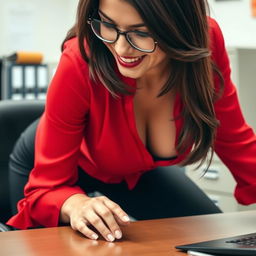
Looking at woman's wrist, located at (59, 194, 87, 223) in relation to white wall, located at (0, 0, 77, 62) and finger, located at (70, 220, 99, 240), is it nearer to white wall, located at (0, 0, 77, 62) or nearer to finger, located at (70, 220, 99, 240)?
finger, located at (70, 220, 99, 240)

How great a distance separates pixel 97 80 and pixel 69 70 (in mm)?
61

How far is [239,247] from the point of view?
885 millimetres

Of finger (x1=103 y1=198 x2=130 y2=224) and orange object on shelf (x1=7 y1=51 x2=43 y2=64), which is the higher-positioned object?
finger (x1=103 y1=198 x2=130 y2=224)

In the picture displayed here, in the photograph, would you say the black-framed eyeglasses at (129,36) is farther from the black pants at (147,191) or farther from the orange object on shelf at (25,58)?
the orange object on shelf at (25,58)

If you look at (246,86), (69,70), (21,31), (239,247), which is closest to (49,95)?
(69,70)

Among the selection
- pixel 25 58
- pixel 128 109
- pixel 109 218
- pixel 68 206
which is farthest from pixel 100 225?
pixel 25 58

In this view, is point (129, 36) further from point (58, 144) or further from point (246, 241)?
point (246, 241)

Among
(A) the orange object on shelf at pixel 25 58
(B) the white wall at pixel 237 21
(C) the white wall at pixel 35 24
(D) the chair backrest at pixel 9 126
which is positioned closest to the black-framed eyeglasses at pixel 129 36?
(D) the chair backrest at pixel 9 126

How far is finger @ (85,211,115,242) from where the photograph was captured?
1.01 meters

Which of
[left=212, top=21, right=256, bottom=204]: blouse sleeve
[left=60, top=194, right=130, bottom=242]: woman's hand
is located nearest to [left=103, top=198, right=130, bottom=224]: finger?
[left=60, top=194, right=130, bottom=242]: woman's hand

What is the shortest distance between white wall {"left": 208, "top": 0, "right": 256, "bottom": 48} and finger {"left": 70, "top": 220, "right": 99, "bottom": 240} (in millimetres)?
2140

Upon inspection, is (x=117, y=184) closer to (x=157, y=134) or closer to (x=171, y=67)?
(x=157, y=134)

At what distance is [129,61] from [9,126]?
2.25 feet

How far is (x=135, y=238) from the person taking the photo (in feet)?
3.35
